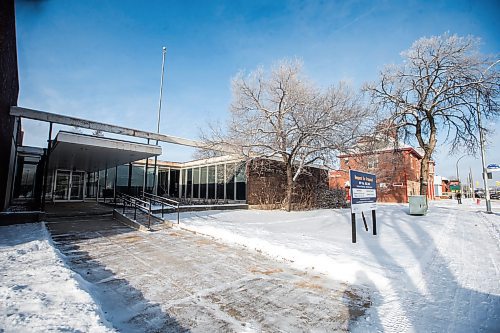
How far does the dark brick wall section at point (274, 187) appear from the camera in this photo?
1652 cm

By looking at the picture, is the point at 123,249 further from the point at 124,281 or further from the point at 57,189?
the point at 57,189

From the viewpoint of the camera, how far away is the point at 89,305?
113 inches

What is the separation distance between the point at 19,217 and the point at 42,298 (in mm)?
8363

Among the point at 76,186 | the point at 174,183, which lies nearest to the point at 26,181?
the point at 76,186

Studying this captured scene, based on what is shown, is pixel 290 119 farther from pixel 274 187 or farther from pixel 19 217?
pixel 19 217

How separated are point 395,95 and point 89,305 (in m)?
16.1

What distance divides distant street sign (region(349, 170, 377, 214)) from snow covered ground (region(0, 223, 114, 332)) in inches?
229

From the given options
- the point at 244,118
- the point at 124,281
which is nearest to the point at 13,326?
the point at 124,281

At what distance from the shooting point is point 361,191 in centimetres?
727

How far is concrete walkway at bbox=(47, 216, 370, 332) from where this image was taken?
2971 mm

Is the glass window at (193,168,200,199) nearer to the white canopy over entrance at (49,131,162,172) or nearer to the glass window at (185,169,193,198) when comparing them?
the glass window at (185,169,193,198)

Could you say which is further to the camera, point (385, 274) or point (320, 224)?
point (320, 224)

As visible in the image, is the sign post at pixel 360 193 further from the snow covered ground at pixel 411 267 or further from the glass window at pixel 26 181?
the glass window at pixel 26 181

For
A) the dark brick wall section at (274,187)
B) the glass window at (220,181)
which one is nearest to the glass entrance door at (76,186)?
the glass window at (220,181)
